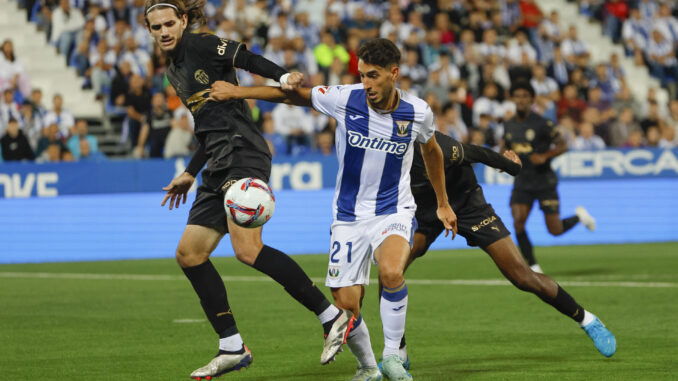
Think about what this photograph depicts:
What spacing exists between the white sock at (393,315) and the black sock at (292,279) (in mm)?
364

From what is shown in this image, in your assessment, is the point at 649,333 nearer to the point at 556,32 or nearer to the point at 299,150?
the point at 299,150

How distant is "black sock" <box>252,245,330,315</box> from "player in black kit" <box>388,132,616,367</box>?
88cm

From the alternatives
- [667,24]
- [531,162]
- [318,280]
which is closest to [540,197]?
[531,162]

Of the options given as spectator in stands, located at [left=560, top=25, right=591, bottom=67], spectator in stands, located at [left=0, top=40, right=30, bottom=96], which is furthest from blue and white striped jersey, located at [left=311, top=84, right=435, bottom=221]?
spectator in stands, located at [left=560, top=25, right=591, bottom=67]

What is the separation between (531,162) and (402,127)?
271 inches

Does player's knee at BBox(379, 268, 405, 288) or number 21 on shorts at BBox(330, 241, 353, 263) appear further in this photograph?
number 21 on shorts at BBox(330, 241, 353, 263)

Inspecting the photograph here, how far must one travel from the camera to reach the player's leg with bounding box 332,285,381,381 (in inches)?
264

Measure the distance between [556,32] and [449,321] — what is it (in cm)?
1716

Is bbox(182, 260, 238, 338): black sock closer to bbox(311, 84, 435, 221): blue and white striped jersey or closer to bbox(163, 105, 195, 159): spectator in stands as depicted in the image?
bbox(311, 84, 435, 221): blue and white striped jersey

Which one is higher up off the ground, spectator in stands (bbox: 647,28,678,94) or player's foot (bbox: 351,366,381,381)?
player's foot (bbox: 351,366,381,381)

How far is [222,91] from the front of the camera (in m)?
6.36

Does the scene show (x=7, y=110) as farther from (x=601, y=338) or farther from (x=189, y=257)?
(x=601, y=338)

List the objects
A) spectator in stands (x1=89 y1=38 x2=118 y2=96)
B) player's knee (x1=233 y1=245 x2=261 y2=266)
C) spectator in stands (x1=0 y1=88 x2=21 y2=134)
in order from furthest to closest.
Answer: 1. spectator in stands (x1=89 y1=38 x2=118 y2=96)
2. spectator in stands (x1=0 y1=88 x2=21 y2=134)
3. player's knee (x1=233 y1=245 x2=261 y2=266)

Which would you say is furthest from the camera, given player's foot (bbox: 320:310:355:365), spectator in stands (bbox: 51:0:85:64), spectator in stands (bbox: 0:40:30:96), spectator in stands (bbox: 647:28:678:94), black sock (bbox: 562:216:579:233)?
spectator in stands (bbox: 647:28:678:94)
